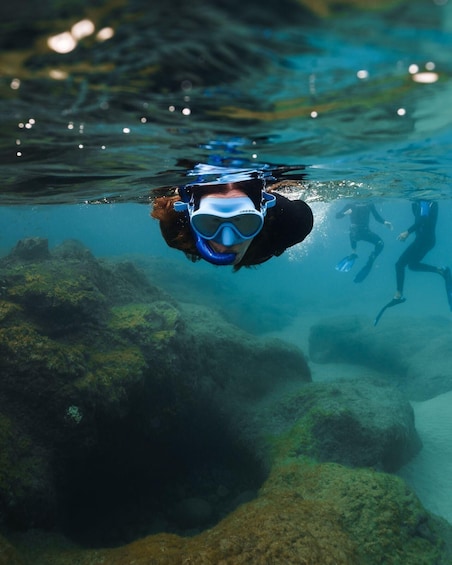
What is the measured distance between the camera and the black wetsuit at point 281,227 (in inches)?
272

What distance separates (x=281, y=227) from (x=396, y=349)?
16745 mm

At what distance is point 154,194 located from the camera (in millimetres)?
13125

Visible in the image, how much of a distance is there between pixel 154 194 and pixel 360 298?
4641 centimetres

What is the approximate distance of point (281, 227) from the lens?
701cm

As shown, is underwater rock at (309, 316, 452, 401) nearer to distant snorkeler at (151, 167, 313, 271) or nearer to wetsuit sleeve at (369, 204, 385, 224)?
wetsuit sleeve at (369, 204, 385, 224)

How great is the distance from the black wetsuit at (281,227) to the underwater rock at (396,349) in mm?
14009

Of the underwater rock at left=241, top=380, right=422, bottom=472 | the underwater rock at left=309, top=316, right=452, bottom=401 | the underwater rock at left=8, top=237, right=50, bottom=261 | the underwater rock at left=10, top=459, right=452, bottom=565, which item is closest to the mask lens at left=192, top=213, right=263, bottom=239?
the underwater rock at left=10, top=459, right=452, bottom=565

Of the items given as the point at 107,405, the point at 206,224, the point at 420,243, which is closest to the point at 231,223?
the point at 206,224

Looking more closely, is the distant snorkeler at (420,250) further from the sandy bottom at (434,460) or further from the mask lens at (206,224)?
the mask lens at (206,224)

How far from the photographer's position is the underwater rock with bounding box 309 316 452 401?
17828mm

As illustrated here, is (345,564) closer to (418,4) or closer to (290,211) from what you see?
(290,211)

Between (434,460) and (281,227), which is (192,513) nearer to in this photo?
(281,227)

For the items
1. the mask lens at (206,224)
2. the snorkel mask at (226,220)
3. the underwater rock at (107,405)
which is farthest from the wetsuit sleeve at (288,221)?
the underwater rock at (107,405)

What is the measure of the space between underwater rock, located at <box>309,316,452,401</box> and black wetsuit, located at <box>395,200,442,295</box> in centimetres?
374
